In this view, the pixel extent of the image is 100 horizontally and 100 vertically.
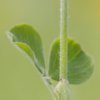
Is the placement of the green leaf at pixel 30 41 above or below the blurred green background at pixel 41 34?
above

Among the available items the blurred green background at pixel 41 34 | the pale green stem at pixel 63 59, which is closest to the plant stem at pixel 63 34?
the pale green stem at pixel 63 59

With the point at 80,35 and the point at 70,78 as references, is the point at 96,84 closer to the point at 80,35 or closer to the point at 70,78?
the point at 80,35

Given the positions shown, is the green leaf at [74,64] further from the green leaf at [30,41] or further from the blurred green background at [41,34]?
the blurred green background at [41,34]

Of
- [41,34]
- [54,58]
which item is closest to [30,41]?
[54,58]

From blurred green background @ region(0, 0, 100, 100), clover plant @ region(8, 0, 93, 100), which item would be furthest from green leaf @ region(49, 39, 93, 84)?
blurred green background @ region(0, 0, 100, 100)

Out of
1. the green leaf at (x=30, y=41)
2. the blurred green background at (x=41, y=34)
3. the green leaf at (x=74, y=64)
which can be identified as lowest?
the blurred green background at (x=41, y=34)

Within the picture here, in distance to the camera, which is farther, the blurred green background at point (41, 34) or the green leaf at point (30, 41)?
the blurred green background at point (41, 34)

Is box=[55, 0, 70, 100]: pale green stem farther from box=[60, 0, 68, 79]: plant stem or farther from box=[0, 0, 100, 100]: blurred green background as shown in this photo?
box=[0, 0, 100, 100]: blurred green background
